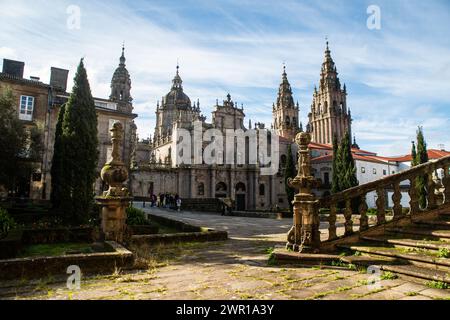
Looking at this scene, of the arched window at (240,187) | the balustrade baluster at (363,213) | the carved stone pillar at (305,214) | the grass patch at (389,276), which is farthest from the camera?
the arched window at (240,187)

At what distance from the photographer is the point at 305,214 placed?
6902mm

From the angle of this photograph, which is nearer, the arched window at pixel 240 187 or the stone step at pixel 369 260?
the stone step at pixel 369 260

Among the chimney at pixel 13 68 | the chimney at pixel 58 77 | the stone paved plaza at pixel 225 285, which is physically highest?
the chimney at pixel 58 77

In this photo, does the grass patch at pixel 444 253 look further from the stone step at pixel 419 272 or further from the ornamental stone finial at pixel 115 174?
the ornamental stone finial at pixel 115 174

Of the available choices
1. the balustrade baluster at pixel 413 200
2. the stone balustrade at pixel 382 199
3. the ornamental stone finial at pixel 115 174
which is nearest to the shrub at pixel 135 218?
the ornamental stone finial at pixel 115 174

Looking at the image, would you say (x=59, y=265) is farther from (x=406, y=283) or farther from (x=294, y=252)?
(x=406, y=283)

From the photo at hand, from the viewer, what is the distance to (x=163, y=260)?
282 inches

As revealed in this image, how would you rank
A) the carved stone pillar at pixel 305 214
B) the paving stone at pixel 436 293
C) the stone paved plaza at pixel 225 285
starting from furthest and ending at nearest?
the carved stone pillar at pixel 305 214 < the stone paved plaza at pixel 225 285 < the paving stone at pixel 436 293

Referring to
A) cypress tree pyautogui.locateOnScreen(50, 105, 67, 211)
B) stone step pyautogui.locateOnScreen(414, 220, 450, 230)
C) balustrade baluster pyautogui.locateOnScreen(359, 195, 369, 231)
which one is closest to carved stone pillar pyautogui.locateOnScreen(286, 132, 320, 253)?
balustrade baluster pyautogui.locateOnScreen(359, 195, 369, 231)

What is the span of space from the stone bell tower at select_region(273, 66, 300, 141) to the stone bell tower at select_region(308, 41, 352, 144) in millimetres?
7205

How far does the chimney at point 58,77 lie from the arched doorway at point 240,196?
97.3 feet

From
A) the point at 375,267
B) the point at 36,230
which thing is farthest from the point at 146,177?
the point at 375,267

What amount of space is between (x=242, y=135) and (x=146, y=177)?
57.8 ft

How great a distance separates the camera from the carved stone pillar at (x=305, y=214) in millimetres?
6750
